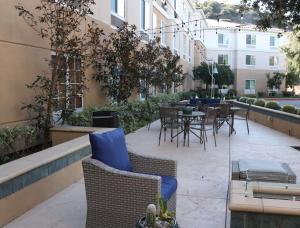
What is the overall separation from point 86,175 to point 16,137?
124 inches

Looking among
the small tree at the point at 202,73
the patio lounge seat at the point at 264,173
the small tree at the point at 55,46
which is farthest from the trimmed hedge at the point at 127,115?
the small tree at the point at 202,73

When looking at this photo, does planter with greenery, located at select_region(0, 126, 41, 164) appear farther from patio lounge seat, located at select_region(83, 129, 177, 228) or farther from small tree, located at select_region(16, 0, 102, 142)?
patio lounge seat, located at select_region(83, 129, 177, 228)

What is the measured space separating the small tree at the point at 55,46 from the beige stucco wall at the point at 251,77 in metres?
45.6

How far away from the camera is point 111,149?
429 cm

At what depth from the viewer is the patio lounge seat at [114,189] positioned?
3.79 meters

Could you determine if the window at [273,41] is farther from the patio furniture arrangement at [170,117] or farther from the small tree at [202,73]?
the patio furniture arrangement at [170,117]

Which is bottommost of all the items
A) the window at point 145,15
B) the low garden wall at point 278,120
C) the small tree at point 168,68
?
the low garden wall at point 278,120

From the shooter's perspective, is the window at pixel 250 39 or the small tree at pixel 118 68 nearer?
the small tree at pixel 118 68

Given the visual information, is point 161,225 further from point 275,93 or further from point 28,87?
point 275,93

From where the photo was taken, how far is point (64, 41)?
790 cm

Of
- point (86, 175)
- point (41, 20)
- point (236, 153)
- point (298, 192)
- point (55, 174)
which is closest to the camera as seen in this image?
point (298, 192)

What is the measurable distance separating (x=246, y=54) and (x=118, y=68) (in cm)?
4295

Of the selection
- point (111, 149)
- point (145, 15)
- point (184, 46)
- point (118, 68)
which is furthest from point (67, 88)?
point (184, 46)

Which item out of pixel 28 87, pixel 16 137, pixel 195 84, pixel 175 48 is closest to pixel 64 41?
pixel 28 87
